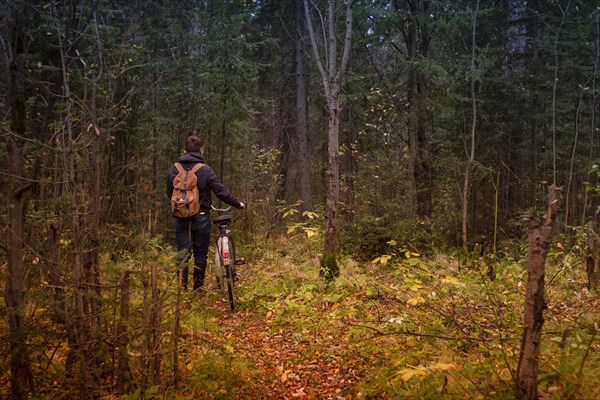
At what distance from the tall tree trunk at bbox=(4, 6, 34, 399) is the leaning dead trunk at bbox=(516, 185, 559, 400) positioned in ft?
9.96

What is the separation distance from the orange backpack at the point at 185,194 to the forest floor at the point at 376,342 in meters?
1.42

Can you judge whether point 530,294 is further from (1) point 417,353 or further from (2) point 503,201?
(2) point 503,201

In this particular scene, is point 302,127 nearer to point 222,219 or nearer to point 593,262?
point 222,219

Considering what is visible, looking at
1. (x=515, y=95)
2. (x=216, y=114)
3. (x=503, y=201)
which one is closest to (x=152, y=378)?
(x=216, y=114)

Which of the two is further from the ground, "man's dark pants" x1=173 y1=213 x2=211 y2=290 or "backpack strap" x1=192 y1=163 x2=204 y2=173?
"backpack strap" x1=192 y1=163 x2=204 y2=173

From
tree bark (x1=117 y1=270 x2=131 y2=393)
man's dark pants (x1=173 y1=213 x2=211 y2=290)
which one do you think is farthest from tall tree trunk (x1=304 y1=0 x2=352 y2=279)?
tree bark (x1=117 y1=270 x2=131 y2=393)

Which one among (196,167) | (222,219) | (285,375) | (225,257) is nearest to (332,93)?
(196,167)

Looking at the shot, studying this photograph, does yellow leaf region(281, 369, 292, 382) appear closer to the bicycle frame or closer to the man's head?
the bicycle frame

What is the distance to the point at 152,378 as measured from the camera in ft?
9.98

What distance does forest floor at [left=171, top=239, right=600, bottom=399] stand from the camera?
2947 mm

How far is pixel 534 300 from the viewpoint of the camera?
7.79 feet

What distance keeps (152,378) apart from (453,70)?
37.4ft

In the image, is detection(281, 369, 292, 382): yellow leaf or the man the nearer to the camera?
detection(281, 369, 292, 382): yellow leaf

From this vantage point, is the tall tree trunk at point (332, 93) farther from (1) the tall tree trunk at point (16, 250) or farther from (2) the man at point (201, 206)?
(1) the tall tree trunk at point (16, 250)
